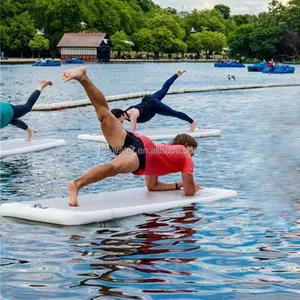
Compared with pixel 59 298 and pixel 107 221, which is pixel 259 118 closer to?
pixel 107 221

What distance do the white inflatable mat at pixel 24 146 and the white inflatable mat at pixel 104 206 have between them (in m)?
5.11

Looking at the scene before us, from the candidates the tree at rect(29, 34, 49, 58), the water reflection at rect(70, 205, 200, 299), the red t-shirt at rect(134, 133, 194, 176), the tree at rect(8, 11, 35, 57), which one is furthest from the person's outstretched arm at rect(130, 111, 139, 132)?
the tree at rect(8, 11, 35, 57)

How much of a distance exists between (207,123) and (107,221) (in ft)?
47.1

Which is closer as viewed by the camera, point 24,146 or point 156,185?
point 156,185

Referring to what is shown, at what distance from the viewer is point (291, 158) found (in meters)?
14.7

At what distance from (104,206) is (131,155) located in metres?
0.70

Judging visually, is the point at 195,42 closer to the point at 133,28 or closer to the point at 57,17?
the point at 133,28

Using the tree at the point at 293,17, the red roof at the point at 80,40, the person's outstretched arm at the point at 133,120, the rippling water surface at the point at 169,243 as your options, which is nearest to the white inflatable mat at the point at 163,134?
the person's outstretched arm at the point at 133,120

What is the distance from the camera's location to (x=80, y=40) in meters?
140

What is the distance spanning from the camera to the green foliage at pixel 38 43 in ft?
448

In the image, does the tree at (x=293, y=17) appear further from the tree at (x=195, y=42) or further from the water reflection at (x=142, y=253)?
the water reflection at (x=142, y=253)

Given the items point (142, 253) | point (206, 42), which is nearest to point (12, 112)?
point (142, 253)

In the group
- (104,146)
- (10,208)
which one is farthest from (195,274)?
(104,146)

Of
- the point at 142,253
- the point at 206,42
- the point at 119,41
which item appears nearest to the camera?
Result: the point at 142,253
